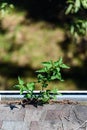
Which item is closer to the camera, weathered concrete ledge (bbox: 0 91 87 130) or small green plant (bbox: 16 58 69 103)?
weathered concrete ledge (bbox: 0 91 87 130)

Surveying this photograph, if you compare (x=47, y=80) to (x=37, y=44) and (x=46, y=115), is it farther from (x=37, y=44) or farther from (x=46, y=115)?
(x=37, y=44)

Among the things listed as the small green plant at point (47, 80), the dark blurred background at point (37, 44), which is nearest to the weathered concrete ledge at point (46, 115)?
the small green plant at point (47, 80)

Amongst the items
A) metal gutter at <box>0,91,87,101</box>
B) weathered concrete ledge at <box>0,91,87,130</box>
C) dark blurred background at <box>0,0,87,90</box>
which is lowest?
weathered concrete ledge at <box>0,91,87,130</box>

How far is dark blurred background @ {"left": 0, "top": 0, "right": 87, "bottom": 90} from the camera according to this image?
5406mm

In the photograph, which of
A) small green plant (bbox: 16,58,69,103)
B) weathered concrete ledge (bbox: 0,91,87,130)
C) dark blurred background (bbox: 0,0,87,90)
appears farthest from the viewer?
dark blurred background (bbox: 0,0,87,90)

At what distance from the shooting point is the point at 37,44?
6.03 meters

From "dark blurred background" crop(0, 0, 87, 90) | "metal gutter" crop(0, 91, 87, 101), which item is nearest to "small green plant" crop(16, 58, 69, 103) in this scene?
"metal gutter" crop(0, 91, 87, 101)

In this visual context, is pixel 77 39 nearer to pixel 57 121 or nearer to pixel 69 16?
pixel 69 16

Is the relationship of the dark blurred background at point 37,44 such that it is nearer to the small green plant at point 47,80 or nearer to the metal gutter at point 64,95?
the metal gutter at point 64,95

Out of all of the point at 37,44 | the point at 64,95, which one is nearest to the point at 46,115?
the point at 64,95

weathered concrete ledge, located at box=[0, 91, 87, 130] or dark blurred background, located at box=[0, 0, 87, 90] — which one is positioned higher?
dark blurred background, located at box=[0, 0, 87, 90]

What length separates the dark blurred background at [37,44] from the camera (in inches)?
213

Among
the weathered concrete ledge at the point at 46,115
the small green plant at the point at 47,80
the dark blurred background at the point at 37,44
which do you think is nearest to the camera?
the weathered concrete ledge at the point at 46,115

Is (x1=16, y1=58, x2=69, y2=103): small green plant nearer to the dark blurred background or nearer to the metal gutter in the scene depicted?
the metal gutter
